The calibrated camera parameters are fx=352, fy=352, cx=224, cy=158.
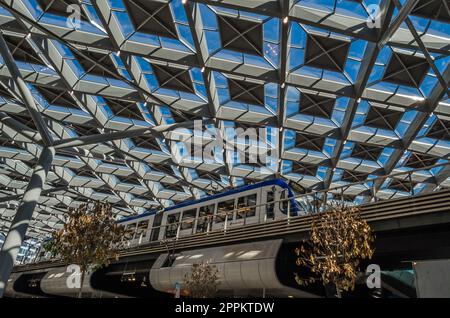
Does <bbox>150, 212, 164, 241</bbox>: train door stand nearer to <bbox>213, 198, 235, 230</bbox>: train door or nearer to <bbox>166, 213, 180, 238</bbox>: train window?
<bbox>166, 213, 180, 238</bbox>: train window

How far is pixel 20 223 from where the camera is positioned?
1952 cm

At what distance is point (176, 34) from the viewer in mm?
18000

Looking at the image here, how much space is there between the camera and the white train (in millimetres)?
17828

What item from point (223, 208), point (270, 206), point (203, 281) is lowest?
point (203, 281)

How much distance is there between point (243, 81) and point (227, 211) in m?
8.00

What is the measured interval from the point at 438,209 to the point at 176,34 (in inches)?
551

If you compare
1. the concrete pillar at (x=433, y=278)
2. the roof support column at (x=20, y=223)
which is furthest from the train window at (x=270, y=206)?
the roof support column at (x=20, y=223)

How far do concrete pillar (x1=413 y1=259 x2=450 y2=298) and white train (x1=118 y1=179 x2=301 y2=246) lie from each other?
553 cm

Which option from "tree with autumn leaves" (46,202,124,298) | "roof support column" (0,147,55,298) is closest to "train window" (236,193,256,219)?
"tree with autumn leaves" (46,202,124,298)

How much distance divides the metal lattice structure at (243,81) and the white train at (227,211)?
5770 millimetres

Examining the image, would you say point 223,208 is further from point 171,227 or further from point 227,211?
point 171,227

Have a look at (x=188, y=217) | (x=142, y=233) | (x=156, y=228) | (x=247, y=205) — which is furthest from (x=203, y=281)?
(x=142, y=233)

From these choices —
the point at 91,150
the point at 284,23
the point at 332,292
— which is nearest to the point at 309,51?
the point at 284,23

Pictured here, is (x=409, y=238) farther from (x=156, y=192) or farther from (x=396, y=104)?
(x=156, y=192)
